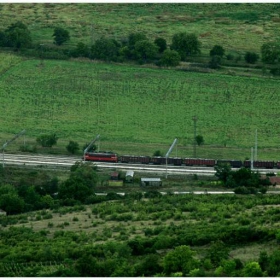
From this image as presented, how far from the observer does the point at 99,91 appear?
110 metres

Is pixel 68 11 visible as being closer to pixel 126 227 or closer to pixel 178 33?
pixel 178 33

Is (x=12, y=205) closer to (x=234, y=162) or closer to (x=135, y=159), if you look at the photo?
(x=135, y=159)

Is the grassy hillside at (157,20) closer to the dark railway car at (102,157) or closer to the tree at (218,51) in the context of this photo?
the tree at (218,51)

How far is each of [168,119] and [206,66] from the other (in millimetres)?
16473

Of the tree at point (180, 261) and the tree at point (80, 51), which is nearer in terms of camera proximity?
the tree at point (180, 261)

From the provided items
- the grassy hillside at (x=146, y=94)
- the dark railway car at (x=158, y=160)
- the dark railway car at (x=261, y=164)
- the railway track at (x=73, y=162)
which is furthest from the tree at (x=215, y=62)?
the railway track at (x=73, y=162)

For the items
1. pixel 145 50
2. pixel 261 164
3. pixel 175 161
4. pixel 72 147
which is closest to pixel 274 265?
pixel 261 164

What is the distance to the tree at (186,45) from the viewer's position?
119 metres

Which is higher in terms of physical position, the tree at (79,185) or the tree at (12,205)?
the tree at (12,205)

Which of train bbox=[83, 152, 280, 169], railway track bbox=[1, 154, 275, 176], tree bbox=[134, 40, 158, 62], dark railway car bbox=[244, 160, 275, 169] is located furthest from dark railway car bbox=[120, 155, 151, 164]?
tree bbox=[134, 40, 158, 62]

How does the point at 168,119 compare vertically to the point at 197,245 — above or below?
below

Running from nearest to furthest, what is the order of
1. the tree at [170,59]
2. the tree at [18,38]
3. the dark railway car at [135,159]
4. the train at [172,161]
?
the train at [172,161]
the dark railway car at [135,159]
the tree at [170,59]
the tree at [18,38]

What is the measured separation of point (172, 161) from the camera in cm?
8862

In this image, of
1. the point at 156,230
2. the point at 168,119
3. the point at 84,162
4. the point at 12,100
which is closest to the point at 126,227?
the point at 156,230
